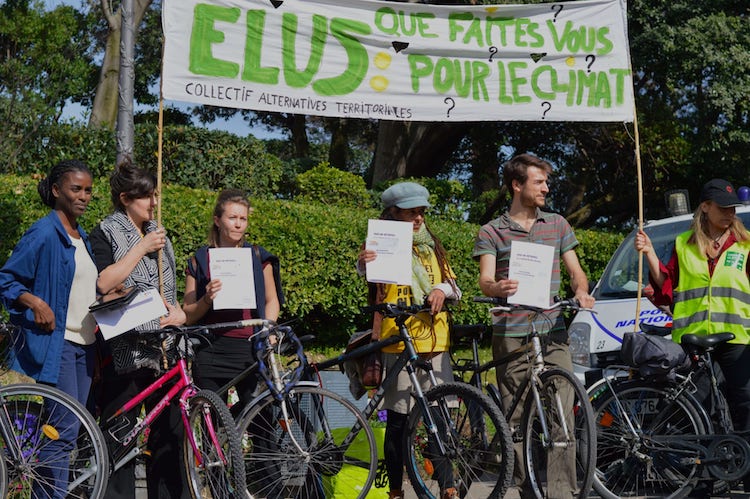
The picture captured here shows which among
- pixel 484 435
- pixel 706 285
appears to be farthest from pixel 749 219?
pixel 484 435

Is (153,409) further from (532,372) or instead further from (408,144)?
(408,144)

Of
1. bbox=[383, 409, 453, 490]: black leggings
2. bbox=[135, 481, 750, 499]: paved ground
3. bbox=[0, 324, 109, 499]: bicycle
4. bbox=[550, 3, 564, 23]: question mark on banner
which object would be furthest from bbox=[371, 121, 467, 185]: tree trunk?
bbox=[0, 324, 109, 499]: bicycle

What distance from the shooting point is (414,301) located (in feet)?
18.8

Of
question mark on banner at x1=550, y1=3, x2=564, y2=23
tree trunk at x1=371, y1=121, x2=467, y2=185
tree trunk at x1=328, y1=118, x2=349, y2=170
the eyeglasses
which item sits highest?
tree trunk at x1=328, y1=118, x2=349, y2=170

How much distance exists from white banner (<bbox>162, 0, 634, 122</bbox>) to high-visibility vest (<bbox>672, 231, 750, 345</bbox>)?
154 cm

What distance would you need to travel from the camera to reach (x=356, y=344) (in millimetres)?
5906

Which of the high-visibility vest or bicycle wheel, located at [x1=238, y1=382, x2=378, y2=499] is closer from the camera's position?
bicycle wheel, located at [x1=238, y1=382, x2=378, y2=499]

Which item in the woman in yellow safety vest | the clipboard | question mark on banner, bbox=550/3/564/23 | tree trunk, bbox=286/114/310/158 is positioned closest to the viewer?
the clipboard

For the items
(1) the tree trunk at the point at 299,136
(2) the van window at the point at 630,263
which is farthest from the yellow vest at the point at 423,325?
(1) the tree trunk at the point at 299,136

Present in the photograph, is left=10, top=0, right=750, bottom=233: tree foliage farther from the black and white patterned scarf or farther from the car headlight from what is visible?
the black and white patterned scarf

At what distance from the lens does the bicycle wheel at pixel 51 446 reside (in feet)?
15.3

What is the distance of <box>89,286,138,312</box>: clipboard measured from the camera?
4.95 meters

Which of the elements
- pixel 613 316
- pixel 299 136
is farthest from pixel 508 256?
pixel 299 136

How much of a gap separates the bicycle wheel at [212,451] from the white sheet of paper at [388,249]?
1205 mm
